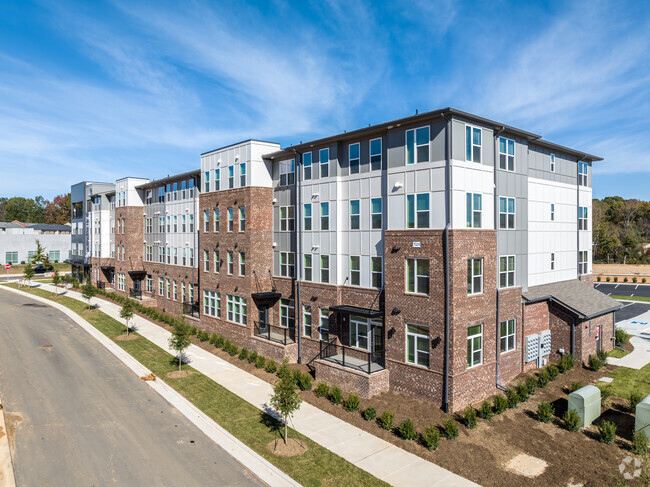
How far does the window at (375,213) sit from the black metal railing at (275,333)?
8.07 m

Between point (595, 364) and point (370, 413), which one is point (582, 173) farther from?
point (370, 413)

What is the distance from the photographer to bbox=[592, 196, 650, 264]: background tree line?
73625 millimetres

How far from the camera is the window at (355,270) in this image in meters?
21.1

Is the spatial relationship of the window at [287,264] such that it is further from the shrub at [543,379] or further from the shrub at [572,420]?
the shrub at [572,420]

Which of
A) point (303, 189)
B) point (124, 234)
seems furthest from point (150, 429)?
point (124, 234)

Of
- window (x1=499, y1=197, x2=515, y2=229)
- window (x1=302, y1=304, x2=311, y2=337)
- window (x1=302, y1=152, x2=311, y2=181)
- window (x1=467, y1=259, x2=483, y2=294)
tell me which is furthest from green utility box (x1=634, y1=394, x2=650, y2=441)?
window (x1=302, y1=152, x2=311, y2=181)

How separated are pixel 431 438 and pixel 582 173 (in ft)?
71.8

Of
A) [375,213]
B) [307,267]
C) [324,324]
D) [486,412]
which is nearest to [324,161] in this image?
[375,213]

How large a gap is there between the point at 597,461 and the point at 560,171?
17101mm

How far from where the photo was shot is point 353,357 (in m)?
20.9

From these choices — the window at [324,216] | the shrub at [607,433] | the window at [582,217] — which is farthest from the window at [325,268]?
the window at [582,217]

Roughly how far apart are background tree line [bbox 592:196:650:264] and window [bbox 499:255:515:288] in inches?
2656

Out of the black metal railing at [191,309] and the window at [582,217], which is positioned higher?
the window at [582,217]

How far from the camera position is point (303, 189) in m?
23.8
